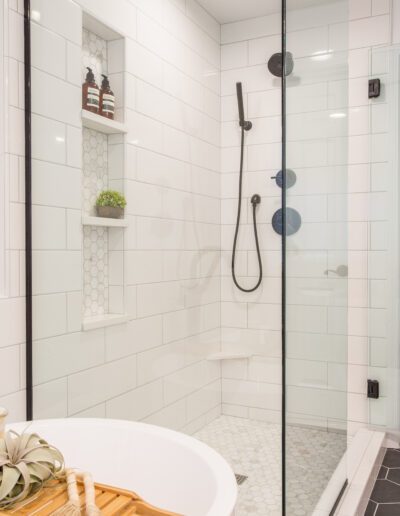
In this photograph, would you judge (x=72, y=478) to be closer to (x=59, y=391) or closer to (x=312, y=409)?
(x=59, y=391)

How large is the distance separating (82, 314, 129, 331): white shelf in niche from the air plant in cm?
84

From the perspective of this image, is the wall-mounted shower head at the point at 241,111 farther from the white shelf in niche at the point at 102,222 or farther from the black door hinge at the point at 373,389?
the black door hinge at the point at 373,389

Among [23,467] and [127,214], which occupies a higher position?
[127,214]

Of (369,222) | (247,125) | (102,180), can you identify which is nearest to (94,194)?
(102,180)

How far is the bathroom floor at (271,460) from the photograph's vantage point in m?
1.64

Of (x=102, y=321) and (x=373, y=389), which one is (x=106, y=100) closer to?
(x=102, y=321)

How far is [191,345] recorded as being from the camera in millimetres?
1944

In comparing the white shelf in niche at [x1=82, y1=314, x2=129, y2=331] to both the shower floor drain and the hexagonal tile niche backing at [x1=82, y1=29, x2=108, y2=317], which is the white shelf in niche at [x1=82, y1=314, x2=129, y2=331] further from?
the shower floor drain

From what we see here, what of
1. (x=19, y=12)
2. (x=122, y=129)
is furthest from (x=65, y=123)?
(x=19, y=12)

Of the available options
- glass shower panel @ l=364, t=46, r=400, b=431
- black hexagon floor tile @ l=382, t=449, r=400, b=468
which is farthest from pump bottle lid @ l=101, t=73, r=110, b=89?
black hexagon floor tile @ l=382, t=449, r=400, b=468

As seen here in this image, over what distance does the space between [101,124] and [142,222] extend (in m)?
0.39

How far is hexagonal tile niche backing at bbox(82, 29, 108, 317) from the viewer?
179cm

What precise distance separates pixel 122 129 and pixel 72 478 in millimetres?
1252

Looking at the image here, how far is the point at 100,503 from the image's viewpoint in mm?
904
